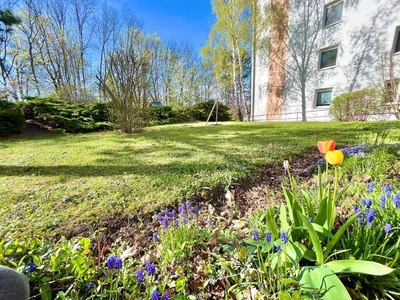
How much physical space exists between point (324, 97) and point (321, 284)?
13.3 m

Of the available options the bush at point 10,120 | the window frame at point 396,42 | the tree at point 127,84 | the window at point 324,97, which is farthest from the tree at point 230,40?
the bush at point 10,120

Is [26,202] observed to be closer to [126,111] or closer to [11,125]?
[126,111]

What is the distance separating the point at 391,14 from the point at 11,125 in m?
16.7

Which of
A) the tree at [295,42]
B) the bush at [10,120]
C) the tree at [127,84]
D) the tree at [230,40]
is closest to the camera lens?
the tree at [127,84]

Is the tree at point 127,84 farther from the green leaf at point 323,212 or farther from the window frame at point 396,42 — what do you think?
the window frame at point 396,42

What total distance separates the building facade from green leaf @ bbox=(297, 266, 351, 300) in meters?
10.2

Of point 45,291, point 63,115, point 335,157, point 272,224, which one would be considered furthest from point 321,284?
point 63,115

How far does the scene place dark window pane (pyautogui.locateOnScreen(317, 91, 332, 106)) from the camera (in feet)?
36.6

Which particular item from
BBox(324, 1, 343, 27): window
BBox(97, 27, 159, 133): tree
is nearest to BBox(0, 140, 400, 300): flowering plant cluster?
BBox(97, 27, 159, 133): tree

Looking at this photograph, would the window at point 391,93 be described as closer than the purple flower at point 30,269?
No

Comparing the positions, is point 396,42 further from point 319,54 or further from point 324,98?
point 324,98

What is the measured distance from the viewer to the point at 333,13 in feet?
35.1

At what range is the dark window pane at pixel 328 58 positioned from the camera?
10820 mm

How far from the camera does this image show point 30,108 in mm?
9289
